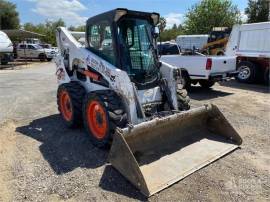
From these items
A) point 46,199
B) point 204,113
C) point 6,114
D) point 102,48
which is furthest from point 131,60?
point 6,114

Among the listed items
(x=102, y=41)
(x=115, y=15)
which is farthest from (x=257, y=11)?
(x=115, y=15)

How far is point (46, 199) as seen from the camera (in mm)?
4070

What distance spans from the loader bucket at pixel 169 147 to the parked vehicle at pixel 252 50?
9161mm

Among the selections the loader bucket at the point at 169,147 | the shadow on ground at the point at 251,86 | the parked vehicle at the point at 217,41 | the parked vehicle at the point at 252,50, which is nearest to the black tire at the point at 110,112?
the loader bucket at the point at 169,147

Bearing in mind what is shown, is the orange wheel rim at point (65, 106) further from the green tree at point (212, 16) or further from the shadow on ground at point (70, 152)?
the green tree at point (212, 16)

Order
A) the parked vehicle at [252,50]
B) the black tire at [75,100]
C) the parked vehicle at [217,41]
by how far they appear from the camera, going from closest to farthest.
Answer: the black tire at [75,100], the parked vehicle at [252,50], the parked vehicle at [217,41]

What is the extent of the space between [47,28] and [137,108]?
54.4 m

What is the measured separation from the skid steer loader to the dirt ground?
0.20 m

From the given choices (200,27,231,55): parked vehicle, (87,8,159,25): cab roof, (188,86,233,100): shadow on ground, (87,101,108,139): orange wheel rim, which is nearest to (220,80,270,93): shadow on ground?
(188,86,233,100): shadow on ground

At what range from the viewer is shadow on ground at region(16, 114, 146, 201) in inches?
174

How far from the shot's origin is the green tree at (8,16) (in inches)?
1704

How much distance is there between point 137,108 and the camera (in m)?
5.47

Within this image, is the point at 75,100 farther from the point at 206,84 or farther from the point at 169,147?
the point at 206,84

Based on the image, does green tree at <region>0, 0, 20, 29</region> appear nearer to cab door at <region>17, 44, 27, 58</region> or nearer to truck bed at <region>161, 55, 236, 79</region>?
cab door at <region>17, 44, 27, 58</region>
